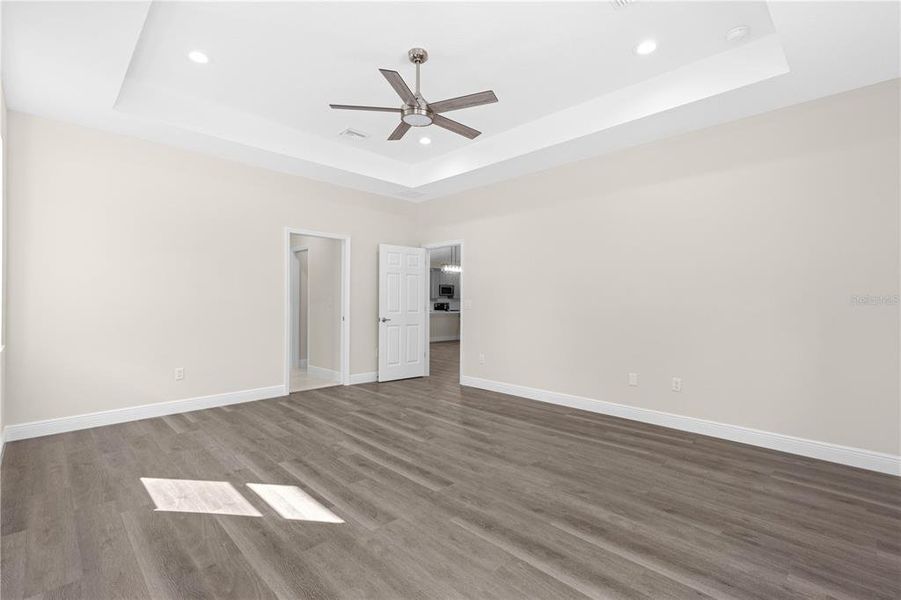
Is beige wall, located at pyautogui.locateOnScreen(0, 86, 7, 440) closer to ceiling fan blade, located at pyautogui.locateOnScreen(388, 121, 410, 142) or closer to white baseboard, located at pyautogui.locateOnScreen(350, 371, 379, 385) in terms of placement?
ceiling fan blade, located at pyautogui.locateOnScreen(388, 121, 410, 142)

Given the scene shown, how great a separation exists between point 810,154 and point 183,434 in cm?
601

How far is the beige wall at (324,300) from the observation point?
21.2 feet

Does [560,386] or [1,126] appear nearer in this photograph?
[1,126]

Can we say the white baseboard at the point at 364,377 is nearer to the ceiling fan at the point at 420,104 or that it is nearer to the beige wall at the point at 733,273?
the beige wall at the point at 733,273

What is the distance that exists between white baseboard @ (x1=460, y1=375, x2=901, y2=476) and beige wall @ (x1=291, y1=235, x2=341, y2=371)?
294 cm

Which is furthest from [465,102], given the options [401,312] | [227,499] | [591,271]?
[401,312]

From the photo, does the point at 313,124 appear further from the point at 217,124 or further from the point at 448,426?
the point at 448,426

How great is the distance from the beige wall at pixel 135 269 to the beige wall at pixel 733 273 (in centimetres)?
335

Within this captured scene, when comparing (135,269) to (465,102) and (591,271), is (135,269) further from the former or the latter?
(591,271)

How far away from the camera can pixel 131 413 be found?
14.1 feet

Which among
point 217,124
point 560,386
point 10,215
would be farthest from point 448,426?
point 10,215

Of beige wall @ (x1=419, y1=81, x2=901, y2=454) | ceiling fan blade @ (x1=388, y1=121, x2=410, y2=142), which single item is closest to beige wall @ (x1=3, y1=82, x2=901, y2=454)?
beige wall @ (x1=419, y1=81, x2=901, y2=454)

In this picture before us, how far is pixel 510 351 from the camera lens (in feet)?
18.9

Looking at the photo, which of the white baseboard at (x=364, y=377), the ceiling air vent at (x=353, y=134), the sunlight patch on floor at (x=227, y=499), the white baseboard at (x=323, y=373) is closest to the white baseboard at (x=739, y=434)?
the white baseboard at (x=364, y=377)
